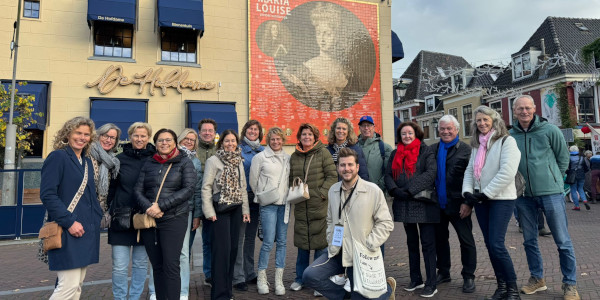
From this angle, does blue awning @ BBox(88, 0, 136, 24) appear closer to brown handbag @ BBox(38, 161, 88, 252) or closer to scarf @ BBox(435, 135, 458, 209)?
brown handbag @ BBox(38, 161, 88, 252)

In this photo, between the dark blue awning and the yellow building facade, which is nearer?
the yellow building facade

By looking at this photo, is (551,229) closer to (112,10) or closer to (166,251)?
(166,251)

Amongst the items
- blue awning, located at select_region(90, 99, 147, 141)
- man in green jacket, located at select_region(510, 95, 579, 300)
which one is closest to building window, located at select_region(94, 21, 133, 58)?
blue awning, located at select_region(90, 99, 147, 141)

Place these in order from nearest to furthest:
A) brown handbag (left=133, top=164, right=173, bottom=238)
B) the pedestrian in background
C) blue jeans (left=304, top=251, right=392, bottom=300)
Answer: blue jeans (left=304, top=251, right=392, bottom=300), brown handbag (left=133, top=164, right=173, bottom=238), the pedestrian in background

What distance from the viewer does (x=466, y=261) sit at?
4230 millimetres

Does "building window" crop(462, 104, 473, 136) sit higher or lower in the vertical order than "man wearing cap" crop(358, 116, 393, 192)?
higher

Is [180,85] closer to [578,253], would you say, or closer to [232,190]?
[232,190]

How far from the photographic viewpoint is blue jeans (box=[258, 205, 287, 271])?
4391 mm

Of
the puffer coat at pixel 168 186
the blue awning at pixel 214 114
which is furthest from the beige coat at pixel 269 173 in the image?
the blue awning at pixel 214 114

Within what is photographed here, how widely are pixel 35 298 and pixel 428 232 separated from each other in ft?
14.9

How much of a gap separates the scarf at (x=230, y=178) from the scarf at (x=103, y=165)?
1.04 metres

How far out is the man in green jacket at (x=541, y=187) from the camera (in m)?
3.82

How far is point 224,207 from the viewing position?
3920 mm

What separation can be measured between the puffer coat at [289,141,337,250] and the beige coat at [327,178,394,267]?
939 millimetres
